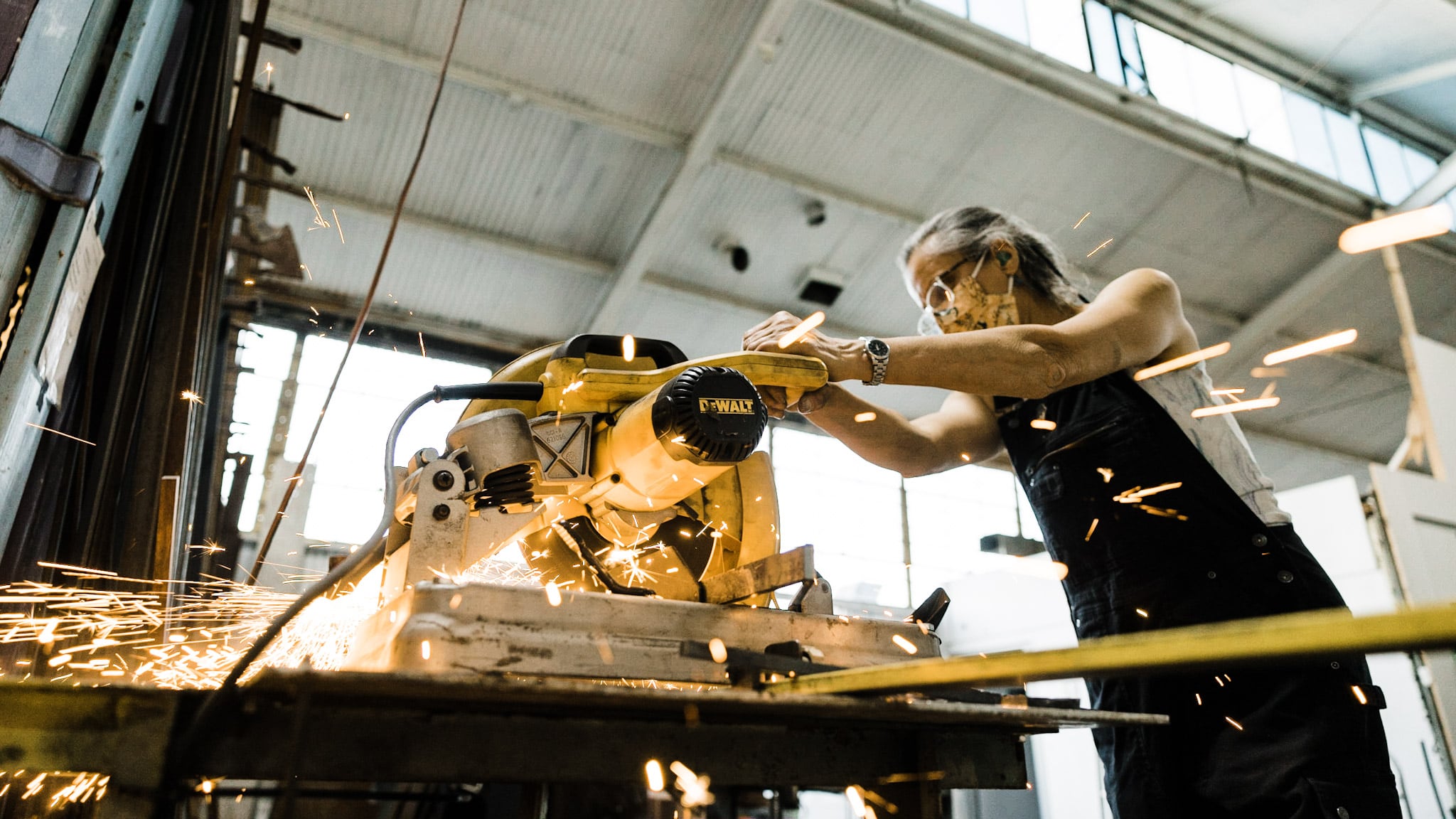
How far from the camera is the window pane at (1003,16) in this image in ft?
20.4

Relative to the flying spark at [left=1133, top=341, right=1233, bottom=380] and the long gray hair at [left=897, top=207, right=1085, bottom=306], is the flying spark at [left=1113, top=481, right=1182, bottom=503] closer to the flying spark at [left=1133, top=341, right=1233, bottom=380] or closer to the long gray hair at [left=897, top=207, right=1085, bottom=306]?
the flying spark at [left=1133, top=341, right=1233, bottom=380]

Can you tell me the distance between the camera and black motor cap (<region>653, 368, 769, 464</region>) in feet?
3.53

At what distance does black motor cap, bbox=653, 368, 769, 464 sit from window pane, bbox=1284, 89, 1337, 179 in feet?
26.7

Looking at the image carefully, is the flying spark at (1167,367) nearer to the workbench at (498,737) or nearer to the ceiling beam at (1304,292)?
the workbench at (498,737)

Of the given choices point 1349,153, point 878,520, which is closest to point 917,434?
point 878,520

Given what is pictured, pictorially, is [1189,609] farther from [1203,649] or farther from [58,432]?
[58,432]

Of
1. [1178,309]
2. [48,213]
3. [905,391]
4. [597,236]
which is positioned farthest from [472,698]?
[905,391]

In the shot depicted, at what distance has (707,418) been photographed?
42.7 inches

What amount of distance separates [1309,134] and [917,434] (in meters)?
7.70

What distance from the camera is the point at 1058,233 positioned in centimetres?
696

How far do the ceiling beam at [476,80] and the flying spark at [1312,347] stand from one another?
238 inches

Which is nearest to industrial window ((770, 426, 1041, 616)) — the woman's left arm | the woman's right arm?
the woman's right arm

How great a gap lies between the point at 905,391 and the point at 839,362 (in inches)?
277

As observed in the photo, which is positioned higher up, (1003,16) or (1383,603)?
(1003,16)
